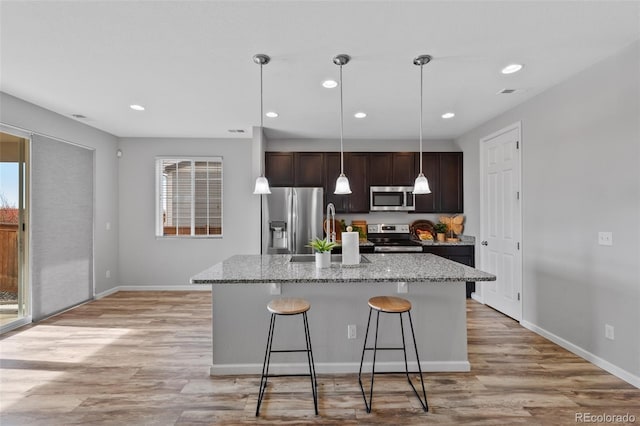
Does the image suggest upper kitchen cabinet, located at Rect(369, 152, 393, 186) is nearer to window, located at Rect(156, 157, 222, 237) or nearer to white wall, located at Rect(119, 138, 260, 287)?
white wall, located at Rect(119, 138, 260, 287)

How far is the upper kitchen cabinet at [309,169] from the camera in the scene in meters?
5.01

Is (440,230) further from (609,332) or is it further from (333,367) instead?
(333,367)

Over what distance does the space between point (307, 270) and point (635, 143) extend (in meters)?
2.65

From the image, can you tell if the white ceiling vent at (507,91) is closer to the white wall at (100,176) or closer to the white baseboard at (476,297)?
the white baseboard at (476,297)

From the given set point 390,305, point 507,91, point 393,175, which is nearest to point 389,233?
point 393,175

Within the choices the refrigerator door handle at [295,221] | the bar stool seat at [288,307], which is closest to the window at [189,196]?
the refrigerator door handle at [295,221]

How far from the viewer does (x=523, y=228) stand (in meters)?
3.53

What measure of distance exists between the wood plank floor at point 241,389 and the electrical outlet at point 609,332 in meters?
0.29

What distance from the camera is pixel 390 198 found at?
5055 mm

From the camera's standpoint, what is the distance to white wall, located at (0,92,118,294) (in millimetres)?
3783

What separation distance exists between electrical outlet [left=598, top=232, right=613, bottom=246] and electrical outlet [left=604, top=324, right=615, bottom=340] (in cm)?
66

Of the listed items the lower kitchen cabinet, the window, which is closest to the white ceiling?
the window

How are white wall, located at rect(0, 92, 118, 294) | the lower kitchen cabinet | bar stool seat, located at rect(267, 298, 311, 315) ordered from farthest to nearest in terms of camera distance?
the lower kitchen cabinet
white wall, located at rect(0, 92, 118, 294)
bar stool seat, located at rect(267, 298, 311, 315)

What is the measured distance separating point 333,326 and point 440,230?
127 inches
